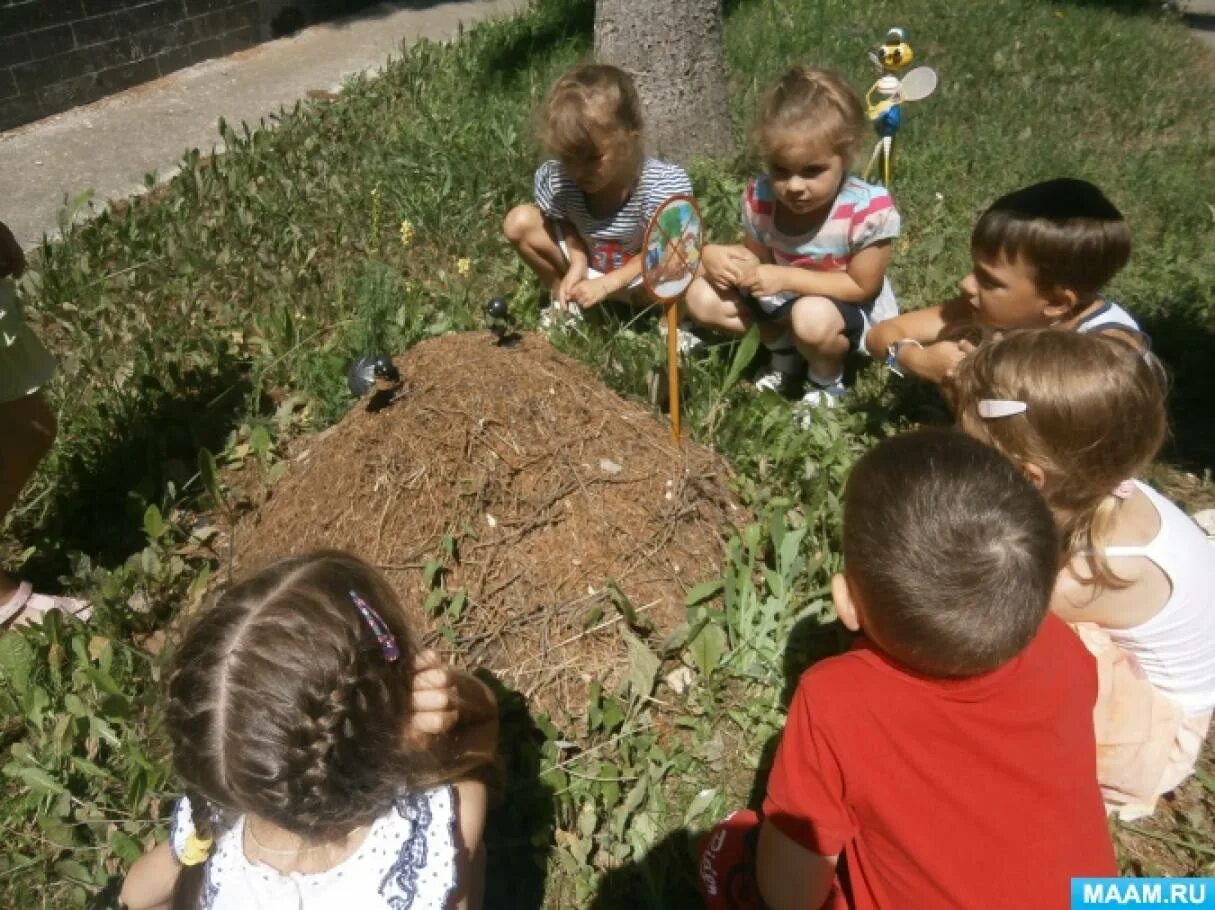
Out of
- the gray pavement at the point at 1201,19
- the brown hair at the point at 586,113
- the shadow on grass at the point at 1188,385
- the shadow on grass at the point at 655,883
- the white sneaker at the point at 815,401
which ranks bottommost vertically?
the shadow on grass at the point at 655,883

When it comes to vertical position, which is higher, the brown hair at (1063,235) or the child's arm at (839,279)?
the brown hair at (1063,235)

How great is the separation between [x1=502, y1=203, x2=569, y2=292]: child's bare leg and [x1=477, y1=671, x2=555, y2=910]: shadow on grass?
1.92m

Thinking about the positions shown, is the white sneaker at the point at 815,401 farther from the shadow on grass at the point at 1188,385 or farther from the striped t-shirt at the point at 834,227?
the shadow on grass at the point at 1188,385

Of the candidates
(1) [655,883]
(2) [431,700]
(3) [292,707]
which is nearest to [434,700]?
(2) [431,700]

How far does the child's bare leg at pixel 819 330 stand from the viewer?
3221 millimetres

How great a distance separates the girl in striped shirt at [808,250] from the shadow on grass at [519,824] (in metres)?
1.53

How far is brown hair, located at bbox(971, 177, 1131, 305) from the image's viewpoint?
254 centimetres

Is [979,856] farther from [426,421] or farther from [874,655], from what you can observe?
[426,421]

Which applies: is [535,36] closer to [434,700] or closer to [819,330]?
[819,330]

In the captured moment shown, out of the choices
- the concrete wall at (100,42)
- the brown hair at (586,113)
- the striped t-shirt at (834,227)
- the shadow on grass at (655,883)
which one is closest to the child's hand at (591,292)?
the brown hair at (586,113)

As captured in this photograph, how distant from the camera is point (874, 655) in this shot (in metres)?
1.68

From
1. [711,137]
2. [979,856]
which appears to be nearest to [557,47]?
[711,137]

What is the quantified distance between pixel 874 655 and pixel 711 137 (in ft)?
12.5

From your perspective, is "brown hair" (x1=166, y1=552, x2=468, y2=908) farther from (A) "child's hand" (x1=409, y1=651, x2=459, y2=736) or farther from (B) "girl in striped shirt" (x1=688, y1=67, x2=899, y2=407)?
(B) "girl in striped shirt" (x1=688, y1=67, x2=899, y2=407)
